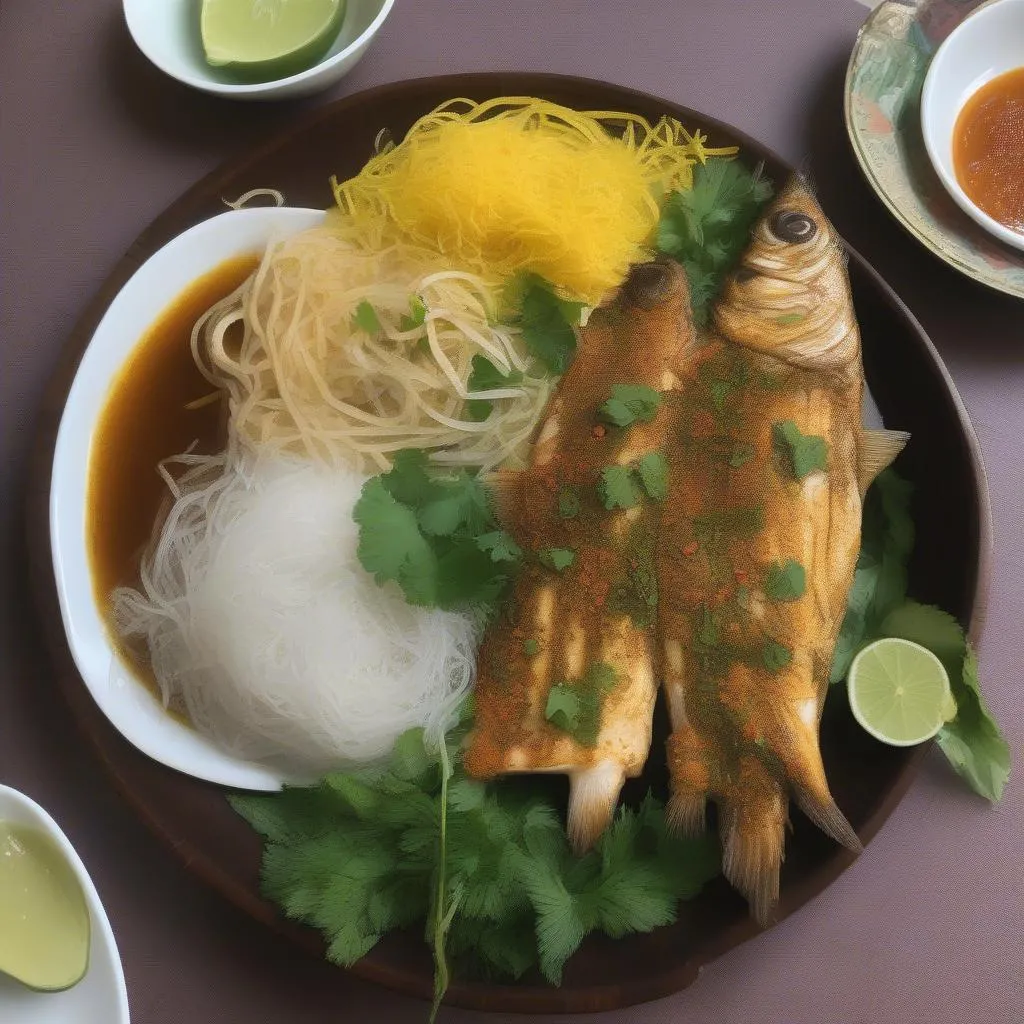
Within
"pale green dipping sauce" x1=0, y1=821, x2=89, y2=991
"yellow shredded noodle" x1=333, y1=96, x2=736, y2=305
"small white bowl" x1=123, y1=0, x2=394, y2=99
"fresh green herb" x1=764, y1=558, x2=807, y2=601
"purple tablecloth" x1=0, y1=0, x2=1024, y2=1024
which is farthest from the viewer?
"small white bowl" x1=123, y1=0, x2=394, y2=99

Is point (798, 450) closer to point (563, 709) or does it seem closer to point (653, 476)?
point (653, 476)

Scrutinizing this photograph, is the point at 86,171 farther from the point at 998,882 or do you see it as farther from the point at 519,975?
the point at 998,882

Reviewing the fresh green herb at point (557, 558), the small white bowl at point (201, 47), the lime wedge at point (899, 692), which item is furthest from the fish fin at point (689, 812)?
the small white bowl at point (201, 47)

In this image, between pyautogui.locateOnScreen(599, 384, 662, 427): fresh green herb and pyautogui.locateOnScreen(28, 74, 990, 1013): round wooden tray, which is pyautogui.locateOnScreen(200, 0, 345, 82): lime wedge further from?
pyautogui.locateOnScreen(599, 384, 662, 427): fresh green herb

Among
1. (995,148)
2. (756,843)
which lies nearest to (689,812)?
(756,843)

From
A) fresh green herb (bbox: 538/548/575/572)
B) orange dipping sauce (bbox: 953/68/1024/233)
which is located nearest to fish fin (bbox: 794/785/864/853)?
fresh green herb (bbox: 538/548/575/572)

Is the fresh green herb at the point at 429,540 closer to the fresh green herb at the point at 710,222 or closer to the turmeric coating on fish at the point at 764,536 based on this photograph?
the turmeric coating on fish at the point at 764,536
